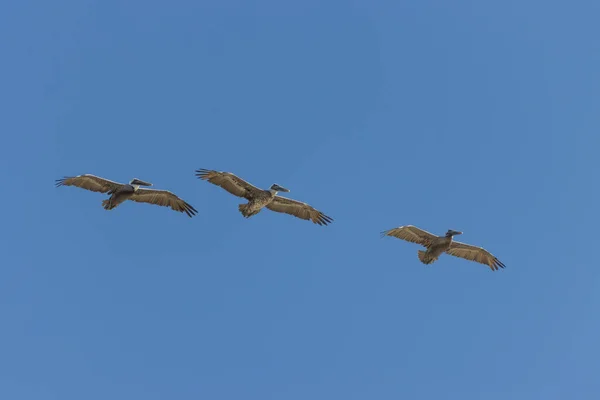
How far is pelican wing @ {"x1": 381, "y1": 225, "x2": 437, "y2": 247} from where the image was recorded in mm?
43562

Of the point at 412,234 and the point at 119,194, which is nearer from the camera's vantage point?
the point at 119,194

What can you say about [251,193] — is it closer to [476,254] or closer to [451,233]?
[451,233]

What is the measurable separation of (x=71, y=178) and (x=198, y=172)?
5346 mm

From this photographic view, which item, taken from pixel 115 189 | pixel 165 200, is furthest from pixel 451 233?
pixel 115 189

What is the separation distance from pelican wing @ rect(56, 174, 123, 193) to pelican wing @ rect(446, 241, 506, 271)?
15.2 meters

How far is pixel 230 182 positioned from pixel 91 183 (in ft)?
19.2

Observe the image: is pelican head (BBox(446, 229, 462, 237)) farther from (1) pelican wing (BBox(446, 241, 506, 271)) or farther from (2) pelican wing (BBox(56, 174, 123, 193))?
(2) pelican wing (BBox(56, 174, 123, 193))

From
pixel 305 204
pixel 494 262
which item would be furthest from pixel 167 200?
pixel 494 262

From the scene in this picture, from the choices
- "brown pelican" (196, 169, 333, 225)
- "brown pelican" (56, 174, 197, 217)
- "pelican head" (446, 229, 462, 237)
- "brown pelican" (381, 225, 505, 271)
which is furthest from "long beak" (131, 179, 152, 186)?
"pelican head" (446, 229, 462, 237)

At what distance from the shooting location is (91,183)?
4219 centimetres

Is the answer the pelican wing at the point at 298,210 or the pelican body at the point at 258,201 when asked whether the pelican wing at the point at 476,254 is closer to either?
the pelican wing at the point at 298,210

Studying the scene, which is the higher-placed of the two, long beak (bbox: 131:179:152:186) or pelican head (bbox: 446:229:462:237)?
long beak (bbox: 131:179:152:186)

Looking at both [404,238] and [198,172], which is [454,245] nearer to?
[404,238]

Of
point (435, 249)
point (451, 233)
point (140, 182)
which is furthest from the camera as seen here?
point (451, 233)
